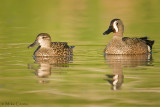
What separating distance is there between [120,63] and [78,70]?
162 cm

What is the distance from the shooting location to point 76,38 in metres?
19.3

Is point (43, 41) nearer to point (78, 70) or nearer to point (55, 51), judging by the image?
point (55, 51)

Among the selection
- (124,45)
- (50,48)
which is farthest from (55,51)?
(124,45)

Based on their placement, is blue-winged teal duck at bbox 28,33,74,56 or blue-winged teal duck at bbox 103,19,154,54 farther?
blue-winged teal duck at bbox 103,19,154,54

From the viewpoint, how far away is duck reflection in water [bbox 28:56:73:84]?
38.5 ft

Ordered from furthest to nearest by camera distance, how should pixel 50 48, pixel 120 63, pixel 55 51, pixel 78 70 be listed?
1. pixel 50 48
2. pixel 55 51
3. pixel 120 63
4. pixel 78 70

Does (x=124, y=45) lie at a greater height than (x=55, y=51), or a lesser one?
greater

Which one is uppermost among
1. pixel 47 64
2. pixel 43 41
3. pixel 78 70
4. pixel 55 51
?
pixel 43 41

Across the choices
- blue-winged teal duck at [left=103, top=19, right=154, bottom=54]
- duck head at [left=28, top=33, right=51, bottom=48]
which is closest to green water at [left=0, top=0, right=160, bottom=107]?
blue-winged teal duck at [left=103, top=19, right=154, bottom=54]

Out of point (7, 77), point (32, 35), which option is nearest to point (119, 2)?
point (32, 35)

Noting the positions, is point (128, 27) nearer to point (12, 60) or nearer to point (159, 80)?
point (12, 60)

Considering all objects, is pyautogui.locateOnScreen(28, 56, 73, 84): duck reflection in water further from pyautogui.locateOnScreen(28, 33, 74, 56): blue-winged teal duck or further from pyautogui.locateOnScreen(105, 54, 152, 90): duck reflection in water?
pyautogui.locateOnScreen(105, 54, 152, 90): duck reflection in water

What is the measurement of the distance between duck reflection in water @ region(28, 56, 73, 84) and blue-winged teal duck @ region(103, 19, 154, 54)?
161 centimetres

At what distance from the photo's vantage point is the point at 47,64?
1350 centimetres
